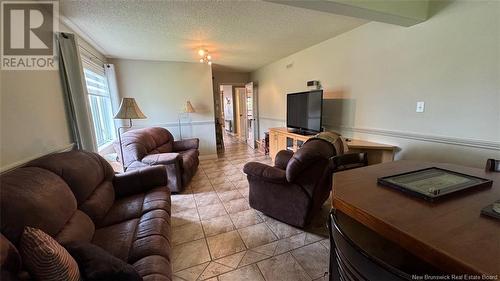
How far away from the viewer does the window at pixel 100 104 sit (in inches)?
126

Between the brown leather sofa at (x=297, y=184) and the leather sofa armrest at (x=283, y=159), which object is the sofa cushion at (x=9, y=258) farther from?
the leather sofa armrest at (x=283, y=159)

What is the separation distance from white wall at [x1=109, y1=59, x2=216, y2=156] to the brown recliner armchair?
2.95m

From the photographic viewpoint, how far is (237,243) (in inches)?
77.9

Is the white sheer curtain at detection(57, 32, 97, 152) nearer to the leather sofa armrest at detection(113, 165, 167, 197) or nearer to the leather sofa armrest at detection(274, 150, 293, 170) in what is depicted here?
the leather sofa armrest at detection(113, 165, 167, 197)

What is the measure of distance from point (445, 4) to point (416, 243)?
2.44 meters

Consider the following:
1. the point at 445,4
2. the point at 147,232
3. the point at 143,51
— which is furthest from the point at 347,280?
the point at 143,51

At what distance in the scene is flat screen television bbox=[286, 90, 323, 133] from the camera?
330 centimetres

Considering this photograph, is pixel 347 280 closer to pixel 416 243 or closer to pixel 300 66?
pixel 416 243

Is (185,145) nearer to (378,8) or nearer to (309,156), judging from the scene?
(309,156)

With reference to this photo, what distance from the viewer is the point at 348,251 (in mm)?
632

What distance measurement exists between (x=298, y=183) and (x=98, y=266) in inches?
64.5

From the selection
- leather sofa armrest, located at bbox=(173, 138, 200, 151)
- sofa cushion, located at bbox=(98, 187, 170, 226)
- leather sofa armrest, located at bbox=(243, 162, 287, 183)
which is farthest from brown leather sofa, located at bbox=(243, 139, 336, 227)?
leather sofa armrest, located at bbox=(173, 138, 200, 151)

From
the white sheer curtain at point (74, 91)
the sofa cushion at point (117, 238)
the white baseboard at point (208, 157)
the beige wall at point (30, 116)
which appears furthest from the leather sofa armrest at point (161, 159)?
A: the white baseboard at point (208, 157)

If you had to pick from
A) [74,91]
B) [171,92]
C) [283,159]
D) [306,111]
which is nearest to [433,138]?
[283,159]
